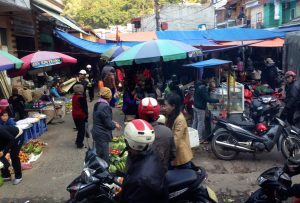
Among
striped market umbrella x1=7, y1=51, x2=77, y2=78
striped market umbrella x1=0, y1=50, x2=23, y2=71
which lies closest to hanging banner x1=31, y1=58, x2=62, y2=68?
striped market umbrella x1=7, y1=51, x2=77, y2=78

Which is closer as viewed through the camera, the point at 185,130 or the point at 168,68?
the point at 185,130

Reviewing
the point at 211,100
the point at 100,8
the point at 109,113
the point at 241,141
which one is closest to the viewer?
the point at 109,113

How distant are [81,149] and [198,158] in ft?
9.29

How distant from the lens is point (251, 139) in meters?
6.93

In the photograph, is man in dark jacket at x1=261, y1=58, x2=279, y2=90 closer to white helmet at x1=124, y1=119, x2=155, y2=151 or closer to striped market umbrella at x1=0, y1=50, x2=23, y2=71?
striped market umbrella at x1=0, y1=50, x2=23, y2=71

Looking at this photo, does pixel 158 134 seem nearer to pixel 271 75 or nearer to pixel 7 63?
pixel 7 63

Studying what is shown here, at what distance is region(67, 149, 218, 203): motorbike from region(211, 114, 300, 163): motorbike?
10.7 ft

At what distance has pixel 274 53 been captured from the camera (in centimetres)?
2106

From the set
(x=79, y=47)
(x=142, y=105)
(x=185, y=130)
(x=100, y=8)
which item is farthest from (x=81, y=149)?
(x=100, y=8)

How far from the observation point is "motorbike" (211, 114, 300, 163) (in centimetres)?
687

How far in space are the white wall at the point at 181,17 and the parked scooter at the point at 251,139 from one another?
3083cm

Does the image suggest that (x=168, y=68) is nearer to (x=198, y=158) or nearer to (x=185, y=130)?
(x=198, y=158)

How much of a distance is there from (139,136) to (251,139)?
4608 mm

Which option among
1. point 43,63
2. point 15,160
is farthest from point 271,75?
point 15,160
